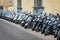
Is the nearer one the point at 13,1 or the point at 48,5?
the point at 48,5

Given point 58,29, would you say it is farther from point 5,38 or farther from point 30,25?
point 30,25

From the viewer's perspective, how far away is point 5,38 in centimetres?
881

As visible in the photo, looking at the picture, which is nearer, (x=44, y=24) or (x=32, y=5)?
(x=44, y=24)

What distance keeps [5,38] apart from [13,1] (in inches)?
447

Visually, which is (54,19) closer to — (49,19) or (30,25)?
(49,19)

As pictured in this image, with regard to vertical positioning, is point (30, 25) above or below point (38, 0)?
below

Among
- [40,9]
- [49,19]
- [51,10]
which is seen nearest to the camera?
[49,19]

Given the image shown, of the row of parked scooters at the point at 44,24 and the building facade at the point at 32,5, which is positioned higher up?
the building facade at the point at 32,5

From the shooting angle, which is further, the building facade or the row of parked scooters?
the building facade

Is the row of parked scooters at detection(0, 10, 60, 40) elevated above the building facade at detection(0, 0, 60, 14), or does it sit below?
below

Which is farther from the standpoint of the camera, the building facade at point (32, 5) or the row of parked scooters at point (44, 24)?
the building facade at point (32, 5)

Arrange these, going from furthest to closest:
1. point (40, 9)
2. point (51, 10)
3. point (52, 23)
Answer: point (40, 9), point (51, 10), point (52, 23)

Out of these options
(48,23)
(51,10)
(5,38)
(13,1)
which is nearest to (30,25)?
(51,10)

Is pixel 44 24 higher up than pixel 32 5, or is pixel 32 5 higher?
pixel 32 5
